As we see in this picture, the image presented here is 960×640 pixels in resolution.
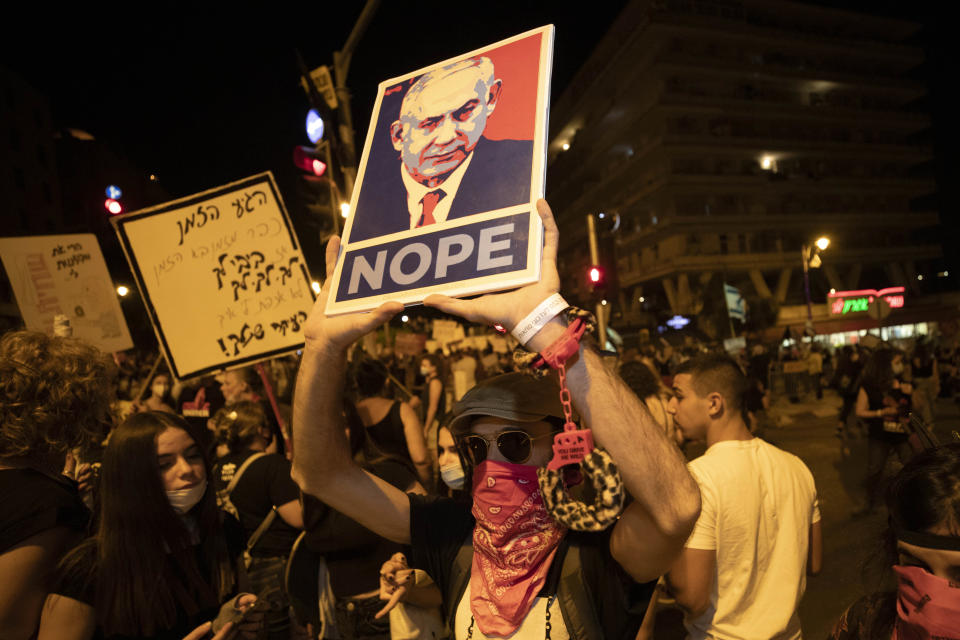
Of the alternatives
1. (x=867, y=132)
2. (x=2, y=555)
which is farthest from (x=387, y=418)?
(x=867, y=132)

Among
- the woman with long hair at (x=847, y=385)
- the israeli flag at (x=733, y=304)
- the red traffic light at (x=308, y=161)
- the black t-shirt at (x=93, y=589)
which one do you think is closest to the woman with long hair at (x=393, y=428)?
the black t-shirt at (x=93, y=589)

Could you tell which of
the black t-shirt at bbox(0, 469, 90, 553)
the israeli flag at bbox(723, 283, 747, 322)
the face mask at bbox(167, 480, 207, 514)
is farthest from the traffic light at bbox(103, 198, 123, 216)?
the israeli flag at bbox(723, 283, 747, 322)

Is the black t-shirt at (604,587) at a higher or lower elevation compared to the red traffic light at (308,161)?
lower

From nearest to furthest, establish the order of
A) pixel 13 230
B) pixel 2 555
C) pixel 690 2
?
pixel 2 555, pixel 13 230, pixel 690 2

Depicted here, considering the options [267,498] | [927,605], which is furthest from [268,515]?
[927,605]

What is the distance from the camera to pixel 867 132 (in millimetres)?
44188

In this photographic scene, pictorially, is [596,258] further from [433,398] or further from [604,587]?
[604,587]

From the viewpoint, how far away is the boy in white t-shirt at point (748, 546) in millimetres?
2408

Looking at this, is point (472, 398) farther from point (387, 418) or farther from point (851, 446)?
point (851, 446)

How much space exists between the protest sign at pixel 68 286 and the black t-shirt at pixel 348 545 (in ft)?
9.77

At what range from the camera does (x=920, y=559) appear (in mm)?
1526

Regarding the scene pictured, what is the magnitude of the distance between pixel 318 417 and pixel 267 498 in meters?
1.84

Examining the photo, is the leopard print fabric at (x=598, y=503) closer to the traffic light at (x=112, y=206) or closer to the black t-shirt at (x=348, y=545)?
the black t-shirt at (x=348, y=545)

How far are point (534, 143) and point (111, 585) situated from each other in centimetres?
213
